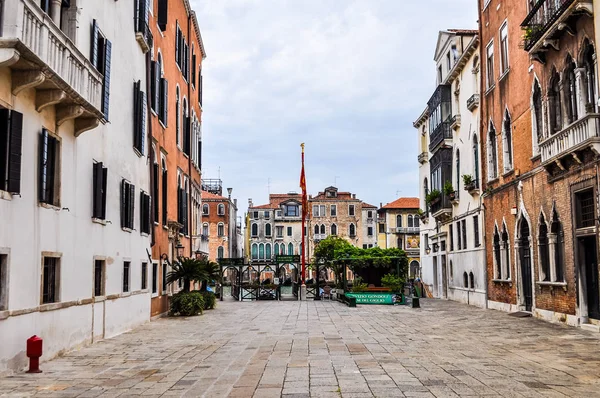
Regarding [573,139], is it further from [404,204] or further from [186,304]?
[404,204]

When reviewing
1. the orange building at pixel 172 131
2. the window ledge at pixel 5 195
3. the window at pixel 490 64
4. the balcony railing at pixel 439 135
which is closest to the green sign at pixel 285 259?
the orange building at pixel 172 131

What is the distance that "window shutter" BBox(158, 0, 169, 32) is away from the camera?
76.3ft

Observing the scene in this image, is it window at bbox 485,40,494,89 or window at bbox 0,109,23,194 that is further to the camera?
window at bbox 485,40,494,89

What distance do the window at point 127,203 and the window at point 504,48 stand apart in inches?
551

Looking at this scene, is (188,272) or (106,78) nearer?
(106,78)

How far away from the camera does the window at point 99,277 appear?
15328mm

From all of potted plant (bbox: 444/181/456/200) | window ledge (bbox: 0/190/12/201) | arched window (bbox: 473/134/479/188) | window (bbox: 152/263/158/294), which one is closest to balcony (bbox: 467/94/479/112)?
arched window (bbox: 473/134/479/188)

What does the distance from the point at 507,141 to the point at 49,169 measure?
1709 cm

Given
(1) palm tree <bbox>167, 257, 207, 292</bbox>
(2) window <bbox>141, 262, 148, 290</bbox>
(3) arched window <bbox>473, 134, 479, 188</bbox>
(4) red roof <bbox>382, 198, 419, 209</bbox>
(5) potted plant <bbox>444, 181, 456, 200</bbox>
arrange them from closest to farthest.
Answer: (2) window <bbox>141, 262, 148, 290</bbox> < (1) palm tree <bbox>167, 257, 207, 292</bbox> < (3) arched window <bbox>473, 134, 479, 188</bbox> < (5) potted plant <bbox>444, 181, 456, 200</bbox> < (4) red roof <bbox>382, 198, 419, 209</bbox>

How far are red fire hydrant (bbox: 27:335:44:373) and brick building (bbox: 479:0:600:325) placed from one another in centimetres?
1288

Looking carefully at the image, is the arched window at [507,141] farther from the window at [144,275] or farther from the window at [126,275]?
the window at [126,275]

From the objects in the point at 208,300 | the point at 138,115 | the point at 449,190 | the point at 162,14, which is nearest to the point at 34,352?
the point at 138,115

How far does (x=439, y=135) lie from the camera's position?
34562mm

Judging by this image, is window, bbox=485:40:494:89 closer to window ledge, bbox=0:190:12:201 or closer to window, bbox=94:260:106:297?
window, bbox=94:260:106:297
